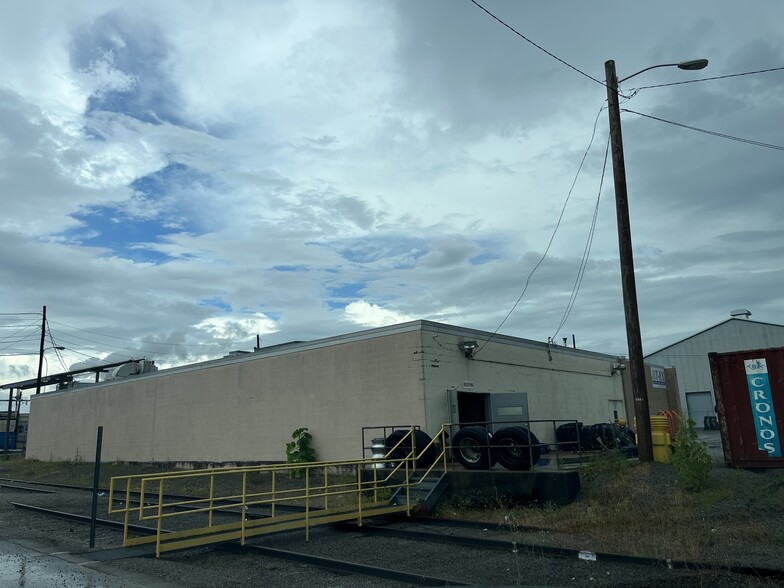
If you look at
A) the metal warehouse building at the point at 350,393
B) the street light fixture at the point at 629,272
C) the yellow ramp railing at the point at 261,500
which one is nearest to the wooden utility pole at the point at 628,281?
the street light fixture at the point at 629,272

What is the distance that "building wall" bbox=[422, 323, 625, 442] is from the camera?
19484mm

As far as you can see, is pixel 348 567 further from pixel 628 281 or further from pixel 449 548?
pixel 628 281

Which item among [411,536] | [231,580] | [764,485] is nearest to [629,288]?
[764,485]

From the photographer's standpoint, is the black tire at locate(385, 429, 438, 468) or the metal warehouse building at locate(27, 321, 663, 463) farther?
the metal warehouse building at locate(27, 321, 663, 463)

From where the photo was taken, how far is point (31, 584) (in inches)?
318

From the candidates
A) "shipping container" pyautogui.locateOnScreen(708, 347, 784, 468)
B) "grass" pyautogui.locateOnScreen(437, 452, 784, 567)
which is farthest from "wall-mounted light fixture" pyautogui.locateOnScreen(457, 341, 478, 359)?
"shipping container" pyautogui.locateOnScreen(708, 347, 784, 468)

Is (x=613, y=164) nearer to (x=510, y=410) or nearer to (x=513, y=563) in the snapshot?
(x=510, y=410)

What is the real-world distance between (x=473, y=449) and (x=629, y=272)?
5600 mm

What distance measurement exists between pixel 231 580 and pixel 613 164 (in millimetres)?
12735

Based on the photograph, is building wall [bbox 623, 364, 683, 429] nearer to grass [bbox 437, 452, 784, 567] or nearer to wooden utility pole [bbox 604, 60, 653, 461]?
wooden utility pole [bbox 604, 60, 653, 461]

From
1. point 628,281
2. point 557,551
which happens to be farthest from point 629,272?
point 557,551

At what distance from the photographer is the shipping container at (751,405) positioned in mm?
14039

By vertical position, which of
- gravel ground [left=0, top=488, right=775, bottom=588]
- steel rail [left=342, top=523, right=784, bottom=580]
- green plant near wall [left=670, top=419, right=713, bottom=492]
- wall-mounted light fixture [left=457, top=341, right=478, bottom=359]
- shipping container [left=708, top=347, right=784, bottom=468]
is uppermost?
wall-mounted light fixture [left=457, top=341, right=478, bottom=359]

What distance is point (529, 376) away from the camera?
23797mm
